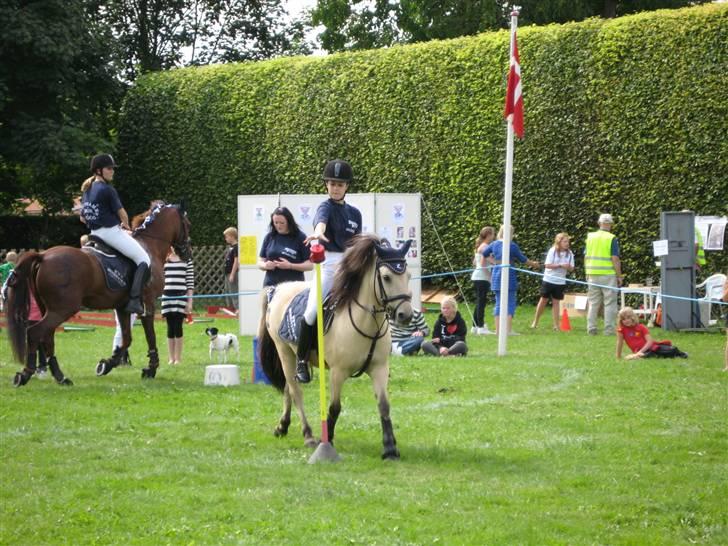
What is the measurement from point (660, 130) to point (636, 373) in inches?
393

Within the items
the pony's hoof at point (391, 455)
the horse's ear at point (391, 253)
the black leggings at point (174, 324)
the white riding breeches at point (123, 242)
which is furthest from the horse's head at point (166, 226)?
the pony's hoof at point (391, 455)

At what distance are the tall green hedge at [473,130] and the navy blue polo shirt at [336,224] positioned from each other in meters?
14.3

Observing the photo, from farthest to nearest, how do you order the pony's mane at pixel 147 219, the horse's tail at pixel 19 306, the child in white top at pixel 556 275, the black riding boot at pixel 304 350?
the child in white top at pixel 556 275 < the pony's mane at pixel 147 219 < the horse's tail at pixel 19 306 < the black riding boot at pixel 304 350

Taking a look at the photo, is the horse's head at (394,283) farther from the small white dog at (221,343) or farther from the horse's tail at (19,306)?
the small white dog at (221,343)

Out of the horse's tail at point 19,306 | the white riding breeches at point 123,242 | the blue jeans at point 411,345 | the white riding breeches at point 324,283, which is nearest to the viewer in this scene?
the white riding breeches at point 324,283

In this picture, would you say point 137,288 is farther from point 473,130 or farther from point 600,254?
point 473,130

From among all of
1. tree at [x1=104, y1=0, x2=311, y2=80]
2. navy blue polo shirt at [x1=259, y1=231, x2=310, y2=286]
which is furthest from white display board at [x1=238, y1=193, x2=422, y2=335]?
tree at [x1=104, y1=0, x2=311, y2=80]

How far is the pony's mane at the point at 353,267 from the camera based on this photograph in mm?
10258

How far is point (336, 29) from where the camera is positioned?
→ 44.9 m

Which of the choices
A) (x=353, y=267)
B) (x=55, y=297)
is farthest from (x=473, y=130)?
(x=353, y=267)

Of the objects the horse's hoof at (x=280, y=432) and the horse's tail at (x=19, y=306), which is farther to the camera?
the horse's tail at (x=19, y=306)

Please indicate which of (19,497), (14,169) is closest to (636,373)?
(19,497)

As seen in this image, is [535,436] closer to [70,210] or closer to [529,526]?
[529,526]

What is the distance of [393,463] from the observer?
32.4 feet
